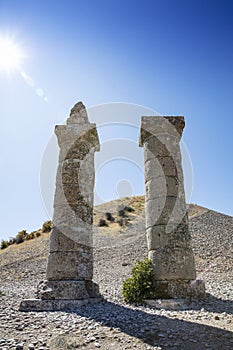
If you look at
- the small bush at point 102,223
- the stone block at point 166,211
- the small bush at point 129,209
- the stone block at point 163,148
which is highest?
the small bush at point 129,209

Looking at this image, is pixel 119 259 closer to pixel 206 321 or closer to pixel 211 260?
pixel 211 260

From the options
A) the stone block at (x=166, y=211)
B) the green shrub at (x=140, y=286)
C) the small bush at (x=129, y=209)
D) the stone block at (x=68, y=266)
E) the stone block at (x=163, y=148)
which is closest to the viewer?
the stone block at (x=68, y=266)

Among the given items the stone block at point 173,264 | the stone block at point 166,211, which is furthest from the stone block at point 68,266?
the stone block at point 166,211

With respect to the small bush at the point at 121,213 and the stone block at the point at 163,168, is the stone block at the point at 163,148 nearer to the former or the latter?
the stone block at the point at 163,168

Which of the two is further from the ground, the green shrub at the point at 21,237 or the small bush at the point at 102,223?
the small bush at the point at 102,223

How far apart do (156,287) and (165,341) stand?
3.35 m

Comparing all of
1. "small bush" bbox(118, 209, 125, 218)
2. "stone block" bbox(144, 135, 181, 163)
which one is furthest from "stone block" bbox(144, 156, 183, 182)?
"small bush" bbox(118, 209, 125, 218)

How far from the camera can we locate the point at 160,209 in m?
7.74

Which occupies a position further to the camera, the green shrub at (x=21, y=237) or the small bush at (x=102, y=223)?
the small bush at (x=102, y=223)

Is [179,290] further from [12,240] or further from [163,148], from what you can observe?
[12,240]

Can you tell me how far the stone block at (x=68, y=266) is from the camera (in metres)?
6.66

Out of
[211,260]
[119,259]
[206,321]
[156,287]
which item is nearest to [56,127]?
[156,287]

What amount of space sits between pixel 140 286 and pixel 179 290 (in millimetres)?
1021

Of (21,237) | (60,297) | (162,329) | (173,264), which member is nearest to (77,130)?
(60,297)
